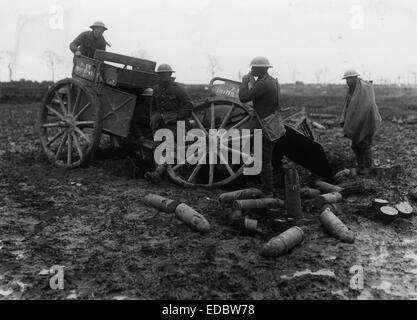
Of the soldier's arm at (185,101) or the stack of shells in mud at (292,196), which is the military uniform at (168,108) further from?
the stack of shells in mud at (292,196)

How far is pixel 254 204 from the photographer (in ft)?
18.8

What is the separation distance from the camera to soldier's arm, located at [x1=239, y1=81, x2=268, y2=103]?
239 inches

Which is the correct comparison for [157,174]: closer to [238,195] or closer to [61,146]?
[238,195]

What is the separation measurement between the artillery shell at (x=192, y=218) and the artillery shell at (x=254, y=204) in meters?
0.55

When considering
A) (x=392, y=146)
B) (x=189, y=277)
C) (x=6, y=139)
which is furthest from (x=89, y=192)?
(x=392, y=146)

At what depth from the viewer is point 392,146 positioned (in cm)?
1141

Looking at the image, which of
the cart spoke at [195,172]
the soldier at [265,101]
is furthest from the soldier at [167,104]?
the soldier at [265,101]

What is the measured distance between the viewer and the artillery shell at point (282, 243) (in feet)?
15.0

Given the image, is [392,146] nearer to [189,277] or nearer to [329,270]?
[329,270]

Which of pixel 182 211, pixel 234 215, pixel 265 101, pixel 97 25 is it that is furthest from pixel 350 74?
pixel 97 25

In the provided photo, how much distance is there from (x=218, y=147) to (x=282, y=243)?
2.43 metres

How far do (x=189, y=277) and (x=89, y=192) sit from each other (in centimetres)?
323

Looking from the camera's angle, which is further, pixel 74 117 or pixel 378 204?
pixel 74 117

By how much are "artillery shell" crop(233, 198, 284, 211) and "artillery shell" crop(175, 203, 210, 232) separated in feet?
1.81
